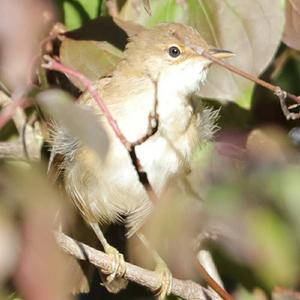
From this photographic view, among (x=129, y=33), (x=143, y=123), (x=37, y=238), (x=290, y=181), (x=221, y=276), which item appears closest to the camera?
(x=37, y=238)

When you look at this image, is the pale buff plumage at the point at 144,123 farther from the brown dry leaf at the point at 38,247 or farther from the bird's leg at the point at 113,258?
the brown dry leaf at the point at 38,247

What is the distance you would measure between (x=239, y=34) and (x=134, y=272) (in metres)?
0.82

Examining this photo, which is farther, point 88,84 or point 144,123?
point 144,123

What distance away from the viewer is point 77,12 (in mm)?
Answer: 2559

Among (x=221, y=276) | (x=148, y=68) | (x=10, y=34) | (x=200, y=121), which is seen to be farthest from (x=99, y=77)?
(x=10, y=34)

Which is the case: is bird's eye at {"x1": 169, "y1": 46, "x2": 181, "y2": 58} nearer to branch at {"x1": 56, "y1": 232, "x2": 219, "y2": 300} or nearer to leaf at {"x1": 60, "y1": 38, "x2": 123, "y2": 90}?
leaf at {"x1": 60, "y1": 38, "x2": 123, "y2": 90}

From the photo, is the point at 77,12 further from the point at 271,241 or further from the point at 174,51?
the point at 271,241

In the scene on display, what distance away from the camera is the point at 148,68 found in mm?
2553

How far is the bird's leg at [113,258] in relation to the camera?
2423mm

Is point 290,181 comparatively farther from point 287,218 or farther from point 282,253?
point 282,253

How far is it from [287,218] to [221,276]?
0.90 m

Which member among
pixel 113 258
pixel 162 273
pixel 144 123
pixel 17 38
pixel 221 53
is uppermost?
pixel 17 38

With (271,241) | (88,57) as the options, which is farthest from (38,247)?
(88,57)

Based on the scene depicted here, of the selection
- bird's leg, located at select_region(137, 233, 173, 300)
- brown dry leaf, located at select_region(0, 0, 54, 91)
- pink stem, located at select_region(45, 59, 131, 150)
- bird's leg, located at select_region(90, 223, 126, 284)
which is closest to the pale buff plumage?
bird's leg, located at select_region(90, 223, 126, 284)
